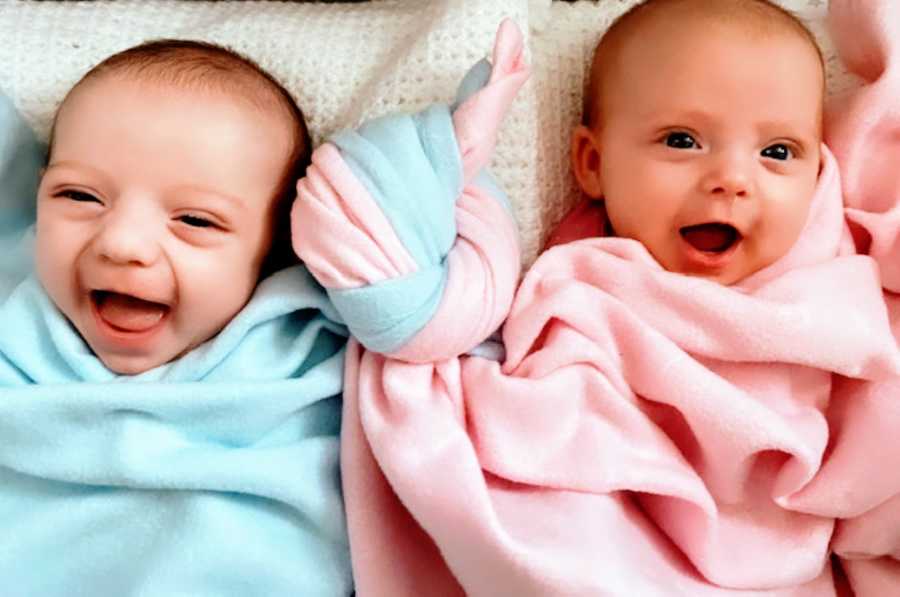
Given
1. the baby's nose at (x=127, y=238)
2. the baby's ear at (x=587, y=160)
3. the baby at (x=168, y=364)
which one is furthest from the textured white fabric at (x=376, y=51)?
the baby's nose at (x=127, y=238)

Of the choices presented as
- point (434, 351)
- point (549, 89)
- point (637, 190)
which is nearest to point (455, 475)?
point (434, 351)

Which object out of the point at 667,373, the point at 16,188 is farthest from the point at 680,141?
the point at 16,188

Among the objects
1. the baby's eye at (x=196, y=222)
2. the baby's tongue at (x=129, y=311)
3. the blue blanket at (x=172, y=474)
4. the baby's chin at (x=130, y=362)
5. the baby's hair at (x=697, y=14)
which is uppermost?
the baby's hair at (x=697, y=14)

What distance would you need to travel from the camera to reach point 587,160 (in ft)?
3.87

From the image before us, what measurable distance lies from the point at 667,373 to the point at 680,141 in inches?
9.3

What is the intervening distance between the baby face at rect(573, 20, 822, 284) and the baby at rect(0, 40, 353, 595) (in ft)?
1.05

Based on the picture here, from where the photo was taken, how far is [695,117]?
1.09m

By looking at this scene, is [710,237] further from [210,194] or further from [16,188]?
[16,188]

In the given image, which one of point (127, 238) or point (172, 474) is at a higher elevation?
point (127, 238)

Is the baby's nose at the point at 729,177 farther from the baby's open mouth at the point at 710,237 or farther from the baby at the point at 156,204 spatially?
the baby at the point at 156,204

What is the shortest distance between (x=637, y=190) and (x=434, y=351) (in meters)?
0.26

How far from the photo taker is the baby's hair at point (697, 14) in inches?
43.9

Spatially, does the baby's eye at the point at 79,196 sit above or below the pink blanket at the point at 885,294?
above

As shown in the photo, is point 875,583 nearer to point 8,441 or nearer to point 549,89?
point 549,89
